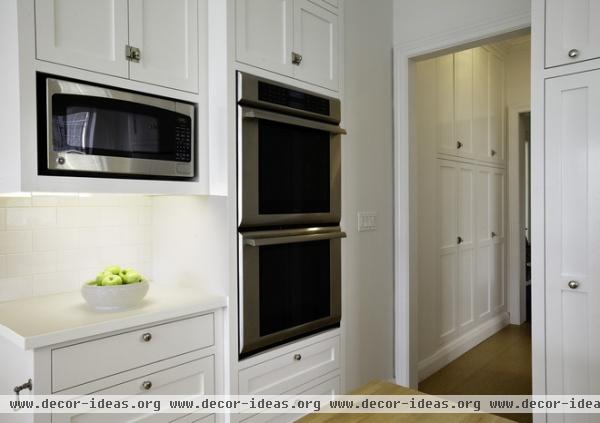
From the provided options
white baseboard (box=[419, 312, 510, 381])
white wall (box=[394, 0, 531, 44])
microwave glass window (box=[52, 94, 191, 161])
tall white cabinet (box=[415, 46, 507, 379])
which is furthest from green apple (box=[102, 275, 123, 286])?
white baseboard (box=[419, 312, 510, 381])

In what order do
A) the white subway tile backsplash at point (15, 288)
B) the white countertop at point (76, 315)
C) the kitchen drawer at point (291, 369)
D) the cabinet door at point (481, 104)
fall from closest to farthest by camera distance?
the white countertop at point (76, 315) < the white subway tile backsplash at point (15, 288) < the kitchen drawer at point (291, 369) < the cabinet door at point (481, 104)

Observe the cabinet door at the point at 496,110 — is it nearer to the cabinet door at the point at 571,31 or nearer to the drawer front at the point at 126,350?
the cabinet door at the point at 571,31

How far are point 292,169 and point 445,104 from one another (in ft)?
7.01

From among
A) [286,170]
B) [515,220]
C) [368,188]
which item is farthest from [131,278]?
[515,220]

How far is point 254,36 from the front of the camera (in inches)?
71.9

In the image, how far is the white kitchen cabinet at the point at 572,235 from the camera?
5.89 ft

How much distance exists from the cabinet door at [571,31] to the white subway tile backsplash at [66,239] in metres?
2.05

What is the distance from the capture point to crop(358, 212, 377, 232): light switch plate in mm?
2592

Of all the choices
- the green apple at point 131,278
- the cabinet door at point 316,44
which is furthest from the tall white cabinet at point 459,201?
the green apple at point 131,278

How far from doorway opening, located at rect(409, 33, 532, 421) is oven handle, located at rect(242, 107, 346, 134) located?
946mm

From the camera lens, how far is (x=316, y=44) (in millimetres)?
2123

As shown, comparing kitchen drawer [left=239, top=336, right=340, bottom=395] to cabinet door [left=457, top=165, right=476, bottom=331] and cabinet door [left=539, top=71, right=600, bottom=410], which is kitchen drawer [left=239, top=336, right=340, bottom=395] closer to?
cabinet door [left=539, top=71, right=600, bottom=410]

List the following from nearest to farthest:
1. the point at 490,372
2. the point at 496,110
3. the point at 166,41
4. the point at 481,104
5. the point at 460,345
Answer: the point at 166,41
the point at 490,372
the point at 460,345
the point at 481,104
the point at 496,110

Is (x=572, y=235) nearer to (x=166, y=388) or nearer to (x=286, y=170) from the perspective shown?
(x=286, y=170)
